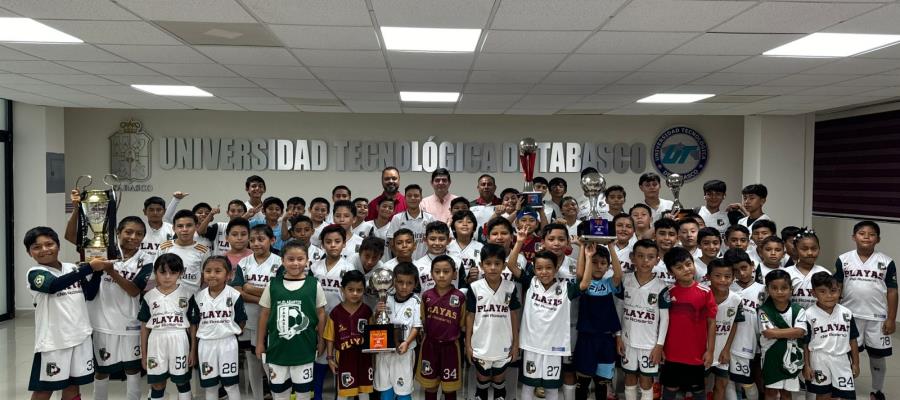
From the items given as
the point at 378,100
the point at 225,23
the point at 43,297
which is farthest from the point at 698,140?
the point at 43,297

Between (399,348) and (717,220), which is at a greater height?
(717,220)

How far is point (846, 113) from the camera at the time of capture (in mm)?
7531

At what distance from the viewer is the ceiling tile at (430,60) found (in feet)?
13.7

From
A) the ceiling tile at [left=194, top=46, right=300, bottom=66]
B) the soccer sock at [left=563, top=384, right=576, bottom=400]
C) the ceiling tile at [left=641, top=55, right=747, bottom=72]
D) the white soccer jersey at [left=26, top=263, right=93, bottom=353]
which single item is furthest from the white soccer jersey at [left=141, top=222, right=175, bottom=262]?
the ceiling tile at [left=641, top=55, right=747, bottom=72]

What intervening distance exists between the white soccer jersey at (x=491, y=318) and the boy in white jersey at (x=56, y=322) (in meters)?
2.29

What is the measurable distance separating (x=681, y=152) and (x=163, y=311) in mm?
7237

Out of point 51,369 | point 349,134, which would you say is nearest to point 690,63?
point 51,369

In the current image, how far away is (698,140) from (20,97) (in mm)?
8624

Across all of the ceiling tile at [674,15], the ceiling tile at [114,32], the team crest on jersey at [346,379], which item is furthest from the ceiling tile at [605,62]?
the ceiling tile at [114,32]

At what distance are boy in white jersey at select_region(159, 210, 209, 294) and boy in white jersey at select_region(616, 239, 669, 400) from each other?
2929 millimetres

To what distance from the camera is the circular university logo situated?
838 cm

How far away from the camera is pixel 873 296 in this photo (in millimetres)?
4223

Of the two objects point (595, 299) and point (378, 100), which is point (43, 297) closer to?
point (595, 299)

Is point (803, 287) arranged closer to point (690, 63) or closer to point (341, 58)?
point (690, 63)
